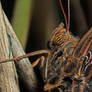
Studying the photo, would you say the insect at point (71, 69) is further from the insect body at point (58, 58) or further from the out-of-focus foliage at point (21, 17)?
the out-of-focus foliage at point (21, 17)

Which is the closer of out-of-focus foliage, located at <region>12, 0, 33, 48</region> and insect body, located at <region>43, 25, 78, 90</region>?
insect body, located at <region>43, 25, 78, 90</region>

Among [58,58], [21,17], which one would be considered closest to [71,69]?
[58,58]

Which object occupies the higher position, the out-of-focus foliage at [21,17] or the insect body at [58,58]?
the out-of-focus foliage at [21,17]

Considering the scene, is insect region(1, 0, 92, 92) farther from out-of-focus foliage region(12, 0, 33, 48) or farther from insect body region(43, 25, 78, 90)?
out-of-focus foliage region(12, 0, 33, 48)

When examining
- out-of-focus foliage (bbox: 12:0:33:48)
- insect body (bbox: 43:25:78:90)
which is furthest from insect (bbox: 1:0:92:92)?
out-of-focus foliage (bbox: 12:0:33:48)

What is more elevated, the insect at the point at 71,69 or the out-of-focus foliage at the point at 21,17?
the out-of-focus foliage at the point at 21,17

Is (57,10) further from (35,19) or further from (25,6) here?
(25,6)

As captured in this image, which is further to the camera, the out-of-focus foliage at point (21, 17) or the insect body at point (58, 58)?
the out-of-focus foliage at point (21, 17)

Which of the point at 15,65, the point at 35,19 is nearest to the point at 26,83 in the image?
the point at 15,65

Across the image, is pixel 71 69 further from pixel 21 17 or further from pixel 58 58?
pixel 21 17

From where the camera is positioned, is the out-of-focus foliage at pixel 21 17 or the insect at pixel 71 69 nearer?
the insect at pixel 71 69

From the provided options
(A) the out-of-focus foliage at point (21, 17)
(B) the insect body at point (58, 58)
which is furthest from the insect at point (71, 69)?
(A) the out-of-focus foliage at point (21, 17)
